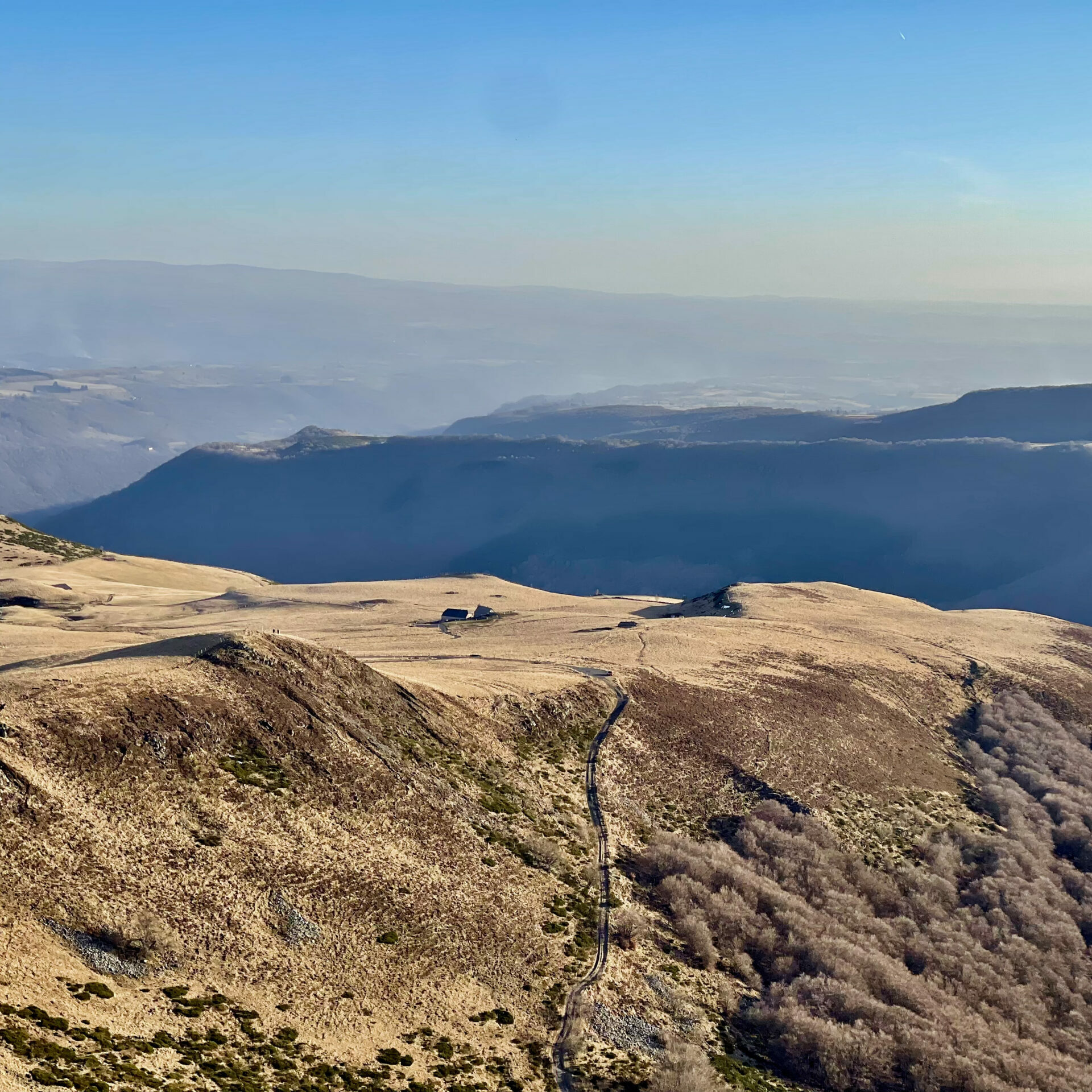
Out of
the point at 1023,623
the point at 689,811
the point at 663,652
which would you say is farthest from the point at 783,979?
the point at 1023,623

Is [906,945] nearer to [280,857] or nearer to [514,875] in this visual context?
[514,875]

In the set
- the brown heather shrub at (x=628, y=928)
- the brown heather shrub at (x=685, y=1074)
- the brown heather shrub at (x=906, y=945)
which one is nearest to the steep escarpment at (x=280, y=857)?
the brown heather shrub at (x=628, y=928)

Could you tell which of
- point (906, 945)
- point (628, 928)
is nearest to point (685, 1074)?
point (628, 928)

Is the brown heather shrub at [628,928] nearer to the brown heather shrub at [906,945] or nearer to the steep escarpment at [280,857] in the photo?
the steep escarpment at [280,857]

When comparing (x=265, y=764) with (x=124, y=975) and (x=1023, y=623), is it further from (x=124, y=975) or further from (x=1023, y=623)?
(x=1023, y=623)

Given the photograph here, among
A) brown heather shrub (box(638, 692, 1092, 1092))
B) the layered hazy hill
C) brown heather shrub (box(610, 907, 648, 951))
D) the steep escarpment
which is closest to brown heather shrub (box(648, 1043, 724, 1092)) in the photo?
the layered hazy hill
